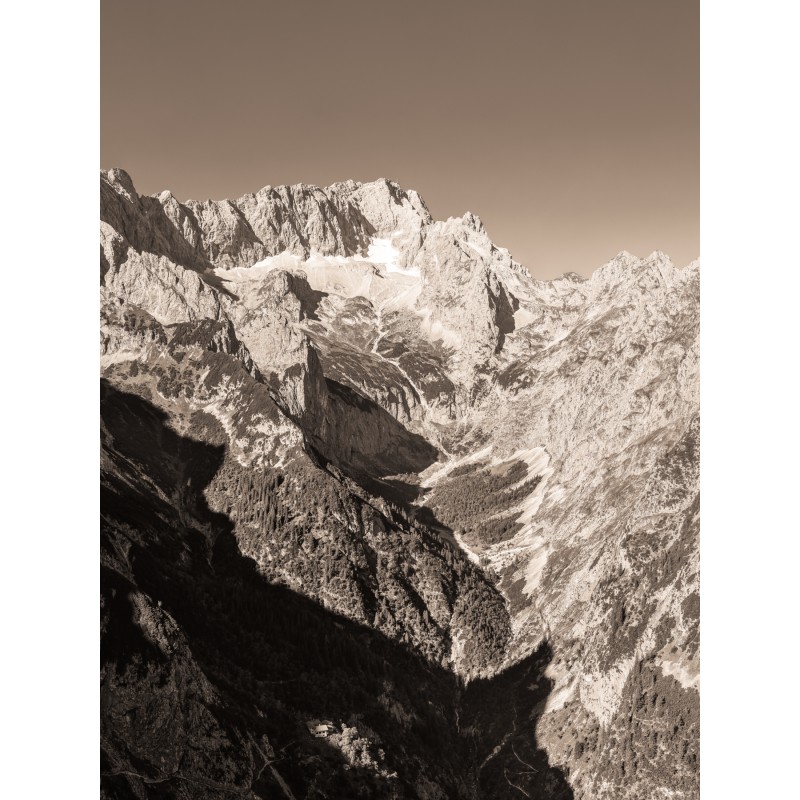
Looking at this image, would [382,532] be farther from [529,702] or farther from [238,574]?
[529,702]

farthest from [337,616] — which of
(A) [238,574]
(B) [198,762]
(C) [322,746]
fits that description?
(B) [198,762]

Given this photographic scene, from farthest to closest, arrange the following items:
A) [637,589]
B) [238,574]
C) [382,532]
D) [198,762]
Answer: [382,532]
[238,574]
[637,589]
[198,762]
